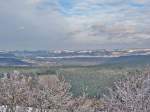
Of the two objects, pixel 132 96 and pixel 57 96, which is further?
pixel 57 96

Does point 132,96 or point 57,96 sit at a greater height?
point 132,96

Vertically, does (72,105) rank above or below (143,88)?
below

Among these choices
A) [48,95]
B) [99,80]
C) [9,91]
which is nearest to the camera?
[48,95]

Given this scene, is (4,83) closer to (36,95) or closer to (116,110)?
(36,95)

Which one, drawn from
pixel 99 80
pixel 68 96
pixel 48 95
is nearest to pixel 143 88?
pixel 48 95

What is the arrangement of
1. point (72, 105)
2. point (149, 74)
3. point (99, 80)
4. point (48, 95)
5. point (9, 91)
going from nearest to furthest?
1. point (149, 74)
2. point (48, 95)
3. point (9, 91)
4. point (72, 105)
5. point (99, 80)

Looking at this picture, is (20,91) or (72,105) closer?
(20,91)

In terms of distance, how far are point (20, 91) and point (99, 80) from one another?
95.3 metres

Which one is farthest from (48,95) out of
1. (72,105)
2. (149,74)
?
(149,74)

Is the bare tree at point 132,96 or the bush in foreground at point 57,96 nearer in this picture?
the bare tree at point 132,96

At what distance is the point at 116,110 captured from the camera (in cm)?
1644

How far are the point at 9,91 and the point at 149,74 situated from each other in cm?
839

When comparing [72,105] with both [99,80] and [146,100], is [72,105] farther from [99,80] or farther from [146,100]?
[99,80]

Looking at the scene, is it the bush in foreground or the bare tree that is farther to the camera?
the bush in foreground
